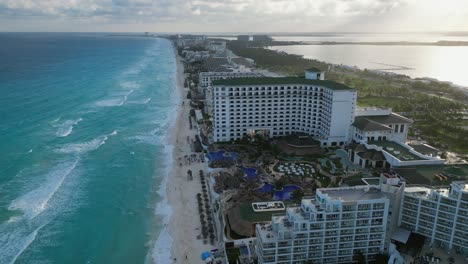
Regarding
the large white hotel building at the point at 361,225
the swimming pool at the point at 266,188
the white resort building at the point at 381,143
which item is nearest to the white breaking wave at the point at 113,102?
the swimming pool at the point at 266,188

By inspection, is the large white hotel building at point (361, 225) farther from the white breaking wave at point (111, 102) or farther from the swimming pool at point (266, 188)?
the white breaking wave at point (111, 102)

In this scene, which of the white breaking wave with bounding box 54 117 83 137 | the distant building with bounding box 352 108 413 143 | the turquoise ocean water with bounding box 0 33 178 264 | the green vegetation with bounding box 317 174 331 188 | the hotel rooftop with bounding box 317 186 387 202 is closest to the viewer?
the hotel rooftop with bounding box 317 186 387 202

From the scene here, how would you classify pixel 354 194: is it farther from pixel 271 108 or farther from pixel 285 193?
pixel 271 108

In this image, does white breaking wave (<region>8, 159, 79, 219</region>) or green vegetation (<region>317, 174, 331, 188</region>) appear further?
green vegetation (<region>317, 174, 331, 188</region>)

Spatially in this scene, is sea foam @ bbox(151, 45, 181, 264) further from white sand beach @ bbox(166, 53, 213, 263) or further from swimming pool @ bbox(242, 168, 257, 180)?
swimming pool @ bbox(242, 168, 257, 180)

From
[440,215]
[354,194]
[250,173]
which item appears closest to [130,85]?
[250,173]

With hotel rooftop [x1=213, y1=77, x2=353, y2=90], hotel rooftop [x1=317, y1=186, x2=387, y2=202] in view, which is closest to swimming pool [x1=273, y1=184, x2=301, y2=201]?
hotel rooftop [x1=317, y1=186, x2=387, y2=202]

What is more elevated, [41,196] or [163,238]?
[41,196]
